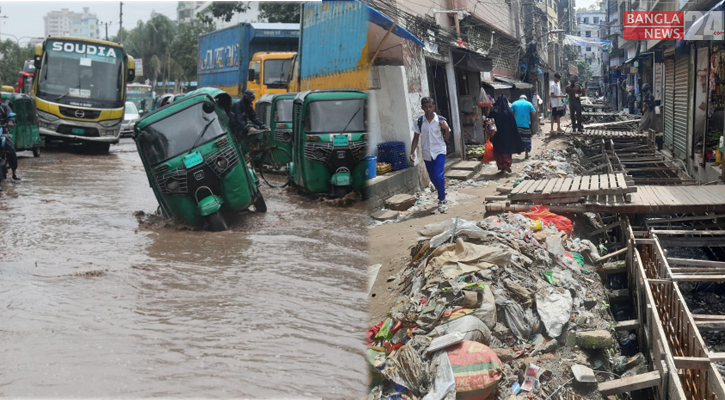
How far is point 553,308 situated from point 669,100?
13892 millimetres

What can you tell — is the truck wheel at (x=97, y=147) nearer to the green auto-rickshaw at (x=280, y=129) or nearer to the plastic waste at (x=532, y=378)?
the green auto-rickshaw at (x=280, y=129)

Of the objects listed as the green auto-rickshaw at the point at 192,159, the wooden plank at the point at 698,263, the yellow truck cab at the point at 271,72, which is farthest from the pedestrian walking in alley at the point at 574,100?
the green auto-rickshaw at the point at 192,159

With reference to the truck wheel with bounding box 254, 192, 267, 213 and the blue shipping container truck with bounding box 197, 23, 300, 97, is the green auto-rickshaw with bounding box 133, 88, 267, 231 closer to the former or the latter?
the truck wheel with bounding box 254, 192, 267, 213

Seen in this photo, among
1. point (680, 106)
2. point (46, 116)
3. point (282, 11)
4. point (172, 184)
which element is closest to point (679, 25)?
point (680, 106)

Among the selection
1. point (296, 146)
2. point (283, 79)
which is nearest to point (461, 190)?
point (296, 146)

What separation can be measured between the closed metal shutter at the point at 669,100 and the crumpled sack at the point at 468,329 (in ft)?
42.6

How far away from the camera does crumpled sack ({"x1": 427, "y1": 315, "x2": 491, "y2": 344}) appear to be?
3.81 metres

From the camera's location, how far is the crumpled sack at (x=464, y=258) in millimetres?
4652

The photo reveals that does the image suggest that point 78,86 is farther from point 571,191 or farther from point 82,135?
point 571,191

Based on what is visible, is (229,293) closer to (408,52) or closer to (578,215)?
(578,215)

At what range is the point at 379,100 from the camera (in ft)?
32.0

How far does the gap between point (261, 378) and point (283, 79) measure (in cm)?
1323

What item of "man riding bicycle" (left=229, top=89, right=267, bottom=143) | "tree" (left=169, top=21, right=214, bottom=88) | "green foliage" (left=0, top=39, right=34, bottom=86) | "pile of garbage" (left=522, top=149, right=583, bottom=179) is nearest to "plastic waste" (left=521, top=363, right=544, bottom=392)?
"pile of garbage" (left=522, top=149, right=583, bottom=179)

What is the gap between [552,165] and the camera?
37.2 feet
